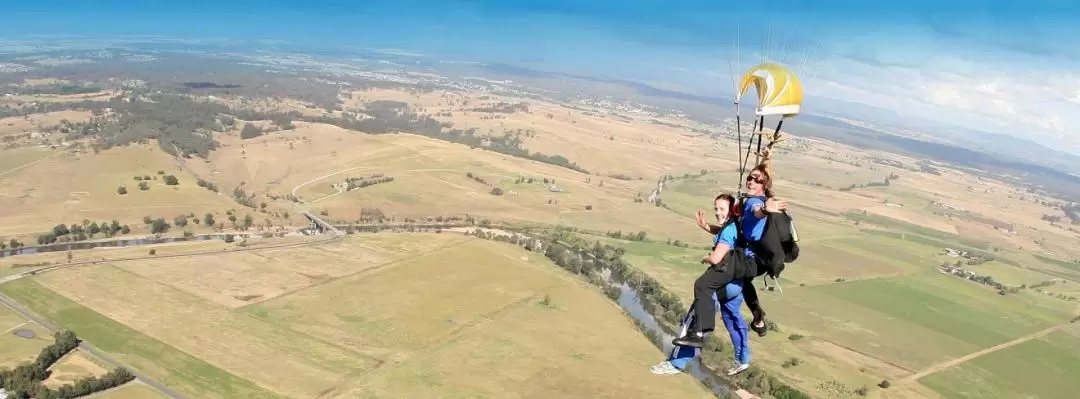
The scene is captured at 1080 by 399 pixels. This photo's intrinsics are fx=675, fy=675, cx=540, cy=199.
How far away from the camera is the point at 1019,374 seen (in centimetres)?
5275

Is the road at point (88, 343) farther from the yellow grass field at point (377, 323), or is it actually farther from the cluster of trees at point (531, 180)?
the cluster of trees at point (531, 180)

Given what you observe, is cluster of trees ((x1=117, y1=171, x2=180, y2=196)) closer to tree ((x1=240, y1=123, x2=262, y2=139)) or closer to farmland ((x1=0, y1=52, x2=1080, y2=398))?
farmland ((x1=0, y1=52, x2=1080, y2=398))

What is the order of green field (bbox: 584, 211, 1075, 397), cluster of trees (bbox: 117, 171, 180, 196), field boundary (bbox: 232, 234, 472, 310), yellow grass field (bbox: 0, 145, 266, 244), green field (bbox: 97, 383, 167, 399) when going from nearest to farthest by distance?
green field (bbox: 97, 383, 167, 399)
green field (bbox: 584, 211, 1075, 397)
field boundary (bbox: 232, 234, 472, 310)
yellow grass field (bbox: 0, 145, 266, 244)
cluster of trees (bbox: 117, 171, 180, 196)

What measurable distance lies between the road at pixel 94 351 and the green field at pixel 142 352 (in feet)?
1.28

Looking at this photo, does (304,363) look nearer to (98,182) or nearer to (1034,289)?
(98,182)

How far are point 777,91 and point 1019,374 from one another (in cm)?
5725

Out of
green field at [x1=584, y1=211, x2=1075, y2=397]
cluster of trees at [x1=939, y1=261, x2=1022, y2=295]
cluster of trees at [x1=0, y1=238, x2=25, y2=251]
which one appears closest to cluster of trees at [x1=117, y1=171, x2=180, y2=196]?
cluster of trees at [x1=0, y1=238, x2=25, y2=251]

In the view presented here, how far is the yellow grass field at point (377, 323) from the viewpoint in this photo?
4250 cm

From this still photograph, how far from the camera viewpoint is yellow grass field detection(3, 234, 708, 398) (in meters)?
42.5

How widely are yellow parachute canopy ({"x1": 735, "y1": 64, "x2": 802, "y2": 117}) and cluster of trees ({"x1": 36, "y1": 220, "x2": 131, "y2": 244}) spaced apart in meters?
77.5

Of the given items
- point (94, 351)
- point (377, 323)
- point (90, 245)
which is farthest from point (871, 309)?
point (90, 245)

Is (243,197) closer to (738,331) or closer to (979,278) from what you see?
(738,331)

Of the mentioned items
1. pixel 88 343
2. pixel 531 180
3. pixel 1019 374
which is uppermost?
pixel 531 180

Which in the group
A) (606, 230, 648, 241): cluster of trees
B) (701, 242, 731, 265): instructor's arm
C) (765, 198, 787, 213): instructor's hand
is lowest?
(606, 230, 648, 241): cluster of trees
